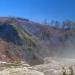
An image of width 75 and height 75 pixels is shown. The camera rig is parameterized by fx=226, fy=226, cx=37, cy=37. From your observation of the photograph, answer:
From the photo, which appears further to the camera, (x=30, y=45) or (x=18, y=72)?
(x=30, y=45)

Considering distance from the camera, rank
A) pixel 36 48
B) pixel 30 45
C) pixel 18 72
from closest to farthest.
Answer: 1. pixel 18 72
2. pixel 36 48
3. pixel 30 45

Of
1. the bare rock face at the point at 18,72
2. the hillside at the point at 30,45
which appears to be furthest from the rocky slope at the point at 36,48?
the bare rock face at the point at 18,72

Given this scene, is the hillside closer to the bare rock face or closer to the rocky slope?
the rocky slope

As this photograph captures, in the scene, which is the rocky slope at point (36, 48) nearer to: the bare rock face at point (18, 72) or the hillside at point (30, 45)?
the hillside at point (30, 45)

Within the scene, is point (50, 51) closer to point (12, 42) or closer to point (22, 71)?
point (12, 42)

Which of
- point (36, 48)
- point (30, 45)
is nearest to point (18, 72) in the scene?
point (36, 48)

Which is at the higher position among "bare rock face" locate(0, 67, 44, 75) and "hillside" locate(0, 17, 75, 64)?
"hillside" locate(0, 17, 75, 64)

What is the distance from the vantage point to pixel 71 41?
13012 cm

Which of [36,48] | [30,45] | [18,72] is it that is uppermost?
[30,45]

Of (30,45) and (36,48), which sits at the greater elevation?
(30,45)

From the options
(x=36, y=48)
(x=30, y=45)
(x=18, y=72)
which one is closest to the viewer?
(x=18, y=72)

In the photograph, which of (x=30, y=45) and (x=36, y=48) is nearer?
(x=36, y=48)

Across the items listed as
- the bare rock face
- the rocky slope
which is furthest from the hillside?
the bare rock face

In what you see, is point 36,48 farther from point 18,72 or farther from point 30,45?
point 18,72
